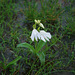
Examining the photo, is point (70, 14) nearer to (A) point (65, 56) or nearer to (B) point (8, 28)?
(A) point (65, 56)

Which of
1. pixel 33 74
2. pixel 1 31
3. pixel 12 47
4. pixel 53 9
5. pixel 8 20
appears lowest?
pixel 33 74

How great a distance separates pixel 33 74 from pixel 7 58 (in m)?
0.47

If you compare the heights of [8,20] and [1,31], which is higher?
[8,20]

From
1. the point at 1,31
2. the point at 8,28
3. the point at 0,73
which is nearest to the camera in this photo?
the point at 0,73

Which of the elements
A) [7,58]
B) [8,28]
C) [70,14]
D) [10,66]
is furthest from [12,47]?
[70,14]

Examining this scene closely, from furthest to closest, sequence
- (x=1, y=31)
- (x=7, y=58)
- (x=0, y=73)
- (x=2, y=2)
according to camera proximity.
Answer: (x=2, y=2) → (x=1, y=31) → (x=7, y=58) → (x=0, y=73)

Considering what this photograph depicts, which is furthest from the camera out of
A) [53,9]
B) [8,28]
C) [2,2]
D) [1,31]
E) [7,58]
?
[2,2]

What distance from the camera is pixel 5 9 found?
2385mm

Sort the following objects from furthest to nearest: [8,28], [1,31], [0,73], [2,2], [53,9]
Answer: [2,2] → [53,9] → [8,28] → [1,31] → [0,73]

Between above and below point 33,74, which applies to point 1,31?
above

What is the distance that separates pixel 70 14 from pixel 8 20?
49.8 inches

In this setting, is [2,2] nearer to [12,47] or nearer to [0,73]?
[12,47]

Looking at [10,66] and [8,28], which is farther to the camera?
[8,28]

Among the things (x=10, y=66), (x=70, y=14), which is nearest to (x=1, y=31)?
(x=10, y=66)
